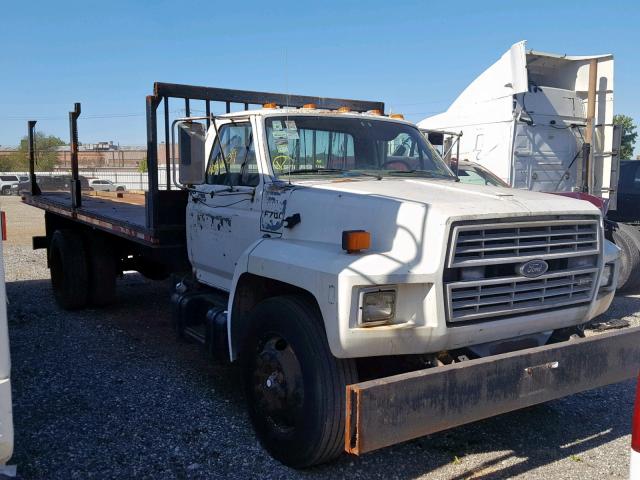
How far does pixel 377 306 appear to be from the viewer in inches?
134

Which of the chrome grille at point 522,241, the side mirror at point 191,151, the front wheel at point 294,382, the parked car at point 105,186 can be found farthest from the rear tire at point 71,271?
the chrome grille at point 522,241

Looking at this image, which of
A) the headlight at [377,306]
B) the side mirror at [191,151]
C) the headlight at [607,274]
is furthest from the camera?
the side mirror at [191,151]

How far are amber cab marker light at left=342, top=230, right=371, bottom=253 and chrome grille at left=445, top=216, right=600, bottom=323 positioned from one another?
473 mm

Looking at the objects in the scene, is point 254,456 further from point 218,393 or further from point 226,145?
point 226,145

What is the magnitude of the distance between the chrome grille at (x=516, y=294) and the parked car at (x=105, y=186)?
6951 mm

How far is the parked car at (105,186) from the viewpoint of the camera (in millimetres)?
9817

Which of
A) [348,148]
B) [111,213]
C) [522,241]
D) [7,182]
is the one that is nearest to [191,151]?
[348,148]

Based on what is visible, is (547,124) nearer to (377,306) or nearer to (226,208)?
(226,208)

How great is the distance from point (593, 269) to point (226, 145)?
2887 millimetres

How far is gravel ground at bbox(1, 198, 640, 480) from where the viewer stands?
4031 mm

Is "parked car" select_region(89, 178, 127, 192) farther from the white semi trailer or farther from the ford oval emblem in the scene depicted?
the ford oval emblem

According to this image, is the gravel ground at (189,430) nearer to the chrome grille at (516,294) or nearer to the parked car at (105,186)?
the chrome grille at (516,294)

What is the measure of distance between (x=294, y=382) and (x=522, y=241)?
155 centimetres

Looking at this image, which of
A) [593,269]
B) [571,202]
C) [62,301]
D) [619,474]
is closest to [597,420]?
[619,474]
